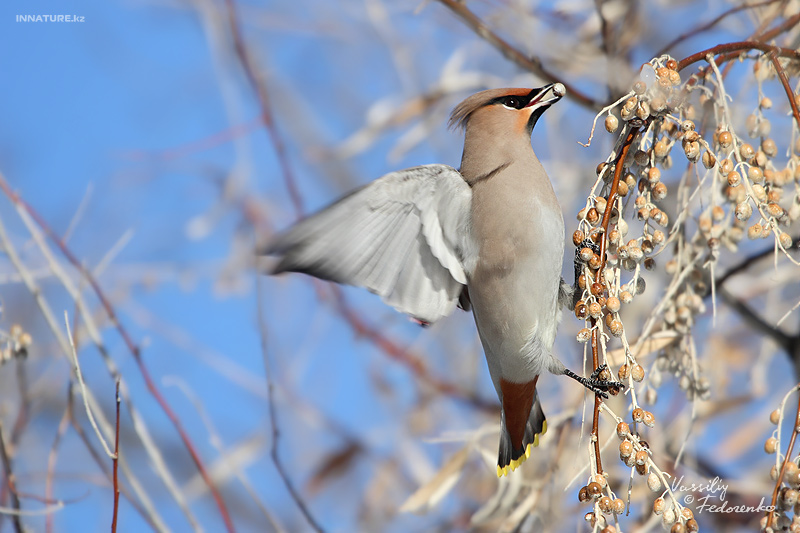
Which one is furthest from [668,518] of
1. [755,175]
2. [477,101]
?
[477,101]

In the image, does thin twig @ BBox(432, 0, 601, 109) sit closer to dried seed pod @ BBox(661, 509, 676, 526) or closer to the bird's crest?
the bird's crest

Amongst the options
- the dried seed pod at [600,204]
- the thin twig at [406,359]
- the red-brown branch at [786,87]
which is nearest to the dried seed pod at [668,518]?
the dried seed pod at [600,204]

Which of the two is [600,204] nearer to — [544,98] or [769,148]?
[769,148]

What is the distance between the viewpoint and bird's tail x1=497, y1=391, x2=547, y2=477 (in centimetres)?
268

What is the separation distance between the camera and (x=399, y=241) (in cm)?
260

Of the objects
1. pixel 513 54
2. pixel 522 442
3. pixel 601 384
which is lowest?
pixel 522 442

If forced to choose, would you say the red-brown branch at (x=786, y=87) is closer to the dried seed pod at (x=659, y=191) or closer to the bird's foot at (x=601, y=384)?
the dried seed pod at (x=659, y=191)

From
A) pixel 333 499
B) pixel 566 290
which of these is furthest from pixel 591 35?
pixel 333 499

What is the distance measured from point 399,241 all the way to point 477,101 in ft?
2.00

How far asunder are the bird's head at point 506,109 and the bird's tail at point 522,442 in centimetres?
93

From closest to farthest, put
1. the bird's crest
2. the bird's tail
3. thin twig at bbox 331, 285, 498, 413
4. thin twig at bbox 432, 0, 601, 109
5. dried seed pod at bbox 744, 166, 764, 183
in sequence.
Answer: dried seed pod at bbox 744, 166, 764, 183 < thin twig at bbox 432, 0, 601, 109 < the bird's tail < the bird's crest < thin twig at bbox 331, 285, 498, 413

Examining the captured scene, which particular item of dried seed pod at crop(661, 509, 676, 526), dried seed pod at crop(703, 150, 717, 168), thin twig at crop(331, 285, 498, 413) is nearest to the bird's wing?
thin twig at crop(331, 285, 498, 413)

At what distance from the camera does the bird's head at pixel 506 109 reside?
2.74m

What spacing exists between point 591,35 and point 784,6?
34.0 inches
